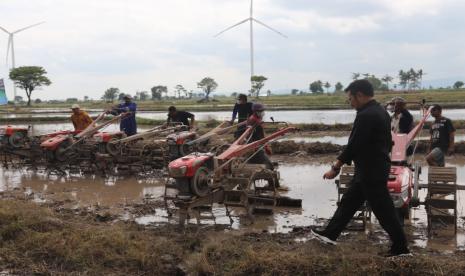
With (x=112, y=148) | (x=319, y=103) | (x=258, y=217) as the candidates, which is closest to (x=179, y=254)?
(x=258, y=217)

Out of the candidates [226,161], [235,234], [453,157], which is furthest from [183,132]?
[453,157]

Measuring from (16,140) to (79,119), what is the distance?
171 cm

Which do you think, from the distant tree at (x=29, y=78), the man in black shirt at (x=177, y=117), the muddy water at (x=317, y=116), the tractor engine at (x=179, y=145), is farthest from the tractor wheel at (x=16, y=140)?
the distant tree at (x=29, y=78)

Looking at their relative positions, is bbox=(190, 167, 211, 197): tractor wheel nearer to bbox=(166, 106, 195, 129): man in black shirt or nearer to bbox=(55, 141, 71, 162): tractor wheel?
bbox=(166, 106, 195, 129): man in black shirt

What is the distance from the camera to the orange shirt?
11734mm

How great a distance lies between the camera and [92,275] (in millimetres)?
4391

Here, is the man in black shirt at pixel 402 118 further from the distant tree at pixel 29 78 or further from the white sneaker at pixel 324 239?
the distant tree at pixel 29 78

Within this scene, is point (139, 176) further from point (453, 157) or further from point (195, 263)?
point (453, 157)

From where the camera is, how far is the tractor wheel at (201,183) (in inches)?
234

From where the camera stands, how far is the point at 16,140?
38.8 feet

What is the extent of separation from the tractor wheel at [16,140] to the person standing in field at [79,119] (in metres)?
1.43

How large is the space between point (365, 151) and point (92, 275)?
2.81 metres

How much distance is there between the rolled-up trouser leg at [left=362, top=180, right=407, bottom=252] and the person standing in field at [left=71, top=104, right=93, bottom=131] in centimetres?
890

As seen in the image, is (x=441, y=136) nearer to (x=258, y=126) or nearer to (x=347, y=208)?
(x=258, y=126)
